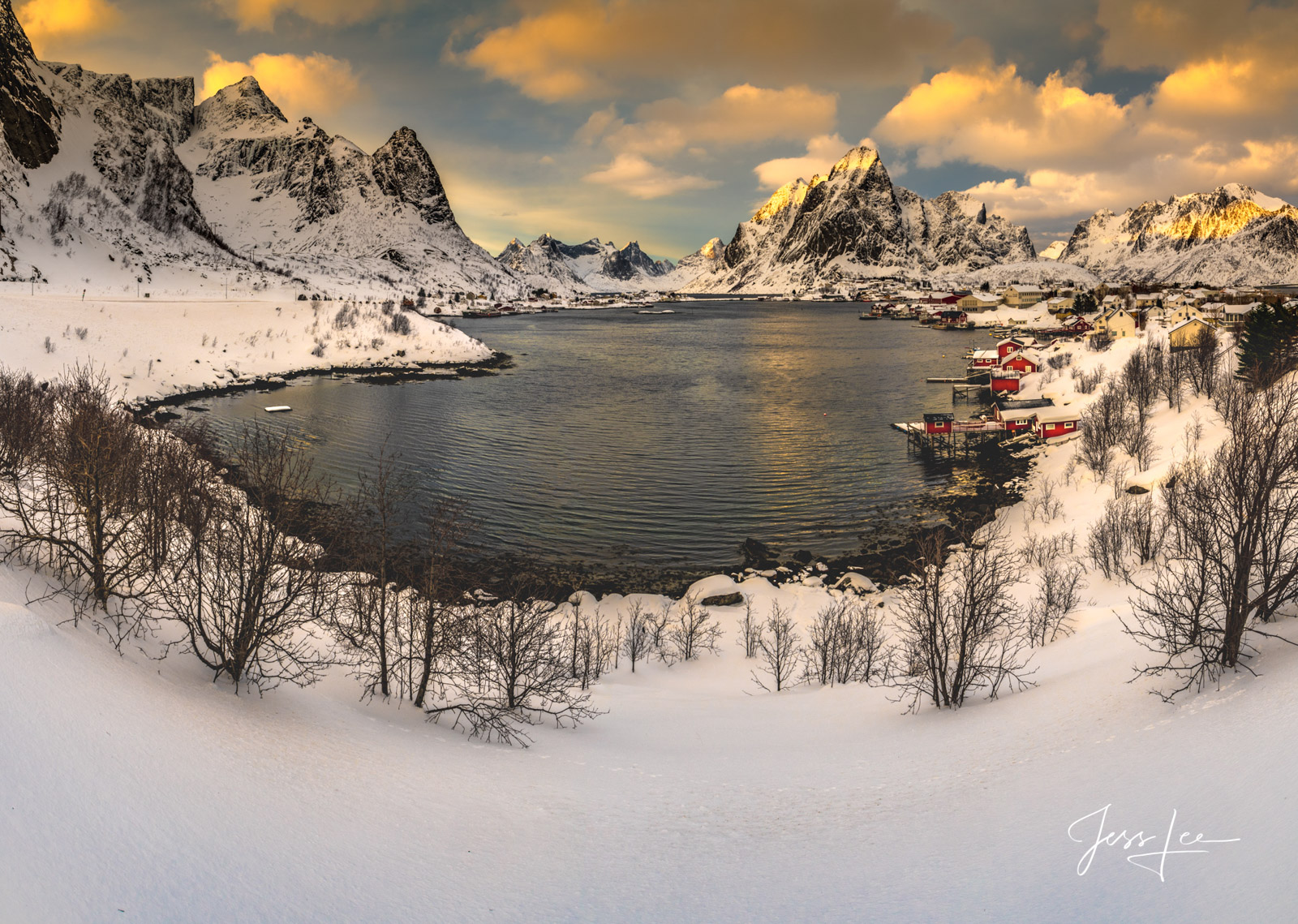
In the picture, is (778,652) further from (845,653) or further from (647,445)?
(647,445)

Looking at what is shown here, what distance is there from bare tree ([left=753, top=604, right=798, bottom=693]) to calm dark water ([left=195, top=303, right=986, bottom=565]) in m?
6.81

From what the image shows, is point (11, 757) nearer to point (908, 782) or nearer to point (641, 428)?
point (908, 782)

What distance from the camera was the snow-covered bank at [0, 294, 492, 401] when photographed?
2367 inches

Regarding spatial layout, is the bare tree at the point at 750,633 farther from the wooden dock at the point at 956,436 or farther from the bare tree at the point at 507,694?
the wooden dock at the point at 956,436

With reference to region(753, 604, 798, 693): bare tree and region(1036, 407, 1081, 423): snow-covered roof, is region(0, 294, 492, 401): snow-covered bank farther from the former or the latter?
region(1036, 407, 1081, 423): snow-covered roof

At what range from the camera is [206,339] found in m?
77.8

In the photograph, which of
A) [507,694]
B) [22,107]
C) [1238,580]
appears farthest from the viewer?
[22,107]

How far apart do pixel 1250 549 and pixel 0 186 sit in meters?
149

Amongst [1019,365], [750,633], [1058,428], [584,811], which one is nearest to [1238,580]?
[584,811]

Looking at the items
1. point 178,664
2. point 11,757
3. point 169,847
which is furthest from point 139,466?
point 169,847

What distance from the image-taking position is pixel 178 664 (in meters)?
13.4
